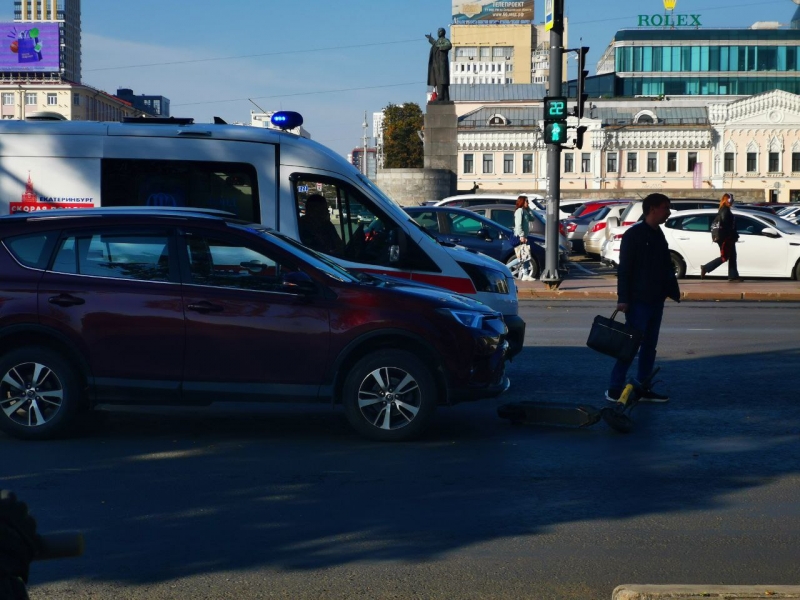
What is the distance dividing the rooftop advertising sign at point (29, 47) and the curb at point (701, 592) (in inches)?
5466

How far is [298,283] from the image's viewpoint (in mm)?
7926

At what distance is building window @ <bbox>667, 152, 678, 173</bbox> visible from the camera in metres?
101

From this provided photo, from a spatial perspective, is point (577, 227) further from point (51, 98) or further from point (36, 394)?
point (51, 98)

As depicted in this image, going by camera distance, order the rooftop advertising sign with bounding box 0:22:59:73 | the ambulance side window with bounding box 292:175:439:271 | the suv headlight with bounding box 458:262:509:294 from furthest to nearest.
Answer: the rooftop advertising sign with bounding box 0:22:59:73 < the suv headlight with bounding box 458:262:509:294 < the ambulance side window with bounding box 292:175:439:271

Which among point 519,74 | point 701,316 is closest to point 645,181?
point 519,74

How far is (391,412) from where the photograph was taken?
7.95 meters

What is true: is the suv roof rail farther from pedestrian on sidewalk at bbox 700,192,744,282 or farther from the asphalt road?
pedestrian on sidewalk at bbox 700,192,744,282

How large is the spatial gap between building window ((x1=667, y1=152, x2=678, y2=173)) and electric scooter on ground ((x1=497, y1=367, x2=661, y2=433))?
95.2 meters

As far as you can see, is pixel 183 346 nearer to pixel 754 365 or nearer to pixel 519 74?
pixel 754 365

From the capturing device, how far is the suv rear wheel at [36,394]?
7.90m

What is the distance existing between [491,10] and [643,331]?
169m

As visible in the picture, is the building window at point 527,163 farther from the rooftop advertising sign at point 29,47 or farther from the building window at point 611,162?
the rooftop advertising sign at point 29,47

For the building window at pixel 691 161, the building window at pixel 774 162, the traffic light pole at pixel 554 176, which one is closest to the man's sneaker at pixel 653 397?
the traffic light pole at pixel 554 176

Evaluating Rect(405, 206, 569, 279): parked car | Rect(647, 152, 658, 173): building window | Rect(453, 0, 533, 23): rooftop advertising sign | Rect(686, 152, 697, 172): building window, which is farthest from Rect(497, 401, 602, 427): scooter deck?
Rect(453, 0, 533, 23): rooftop advertising sign
